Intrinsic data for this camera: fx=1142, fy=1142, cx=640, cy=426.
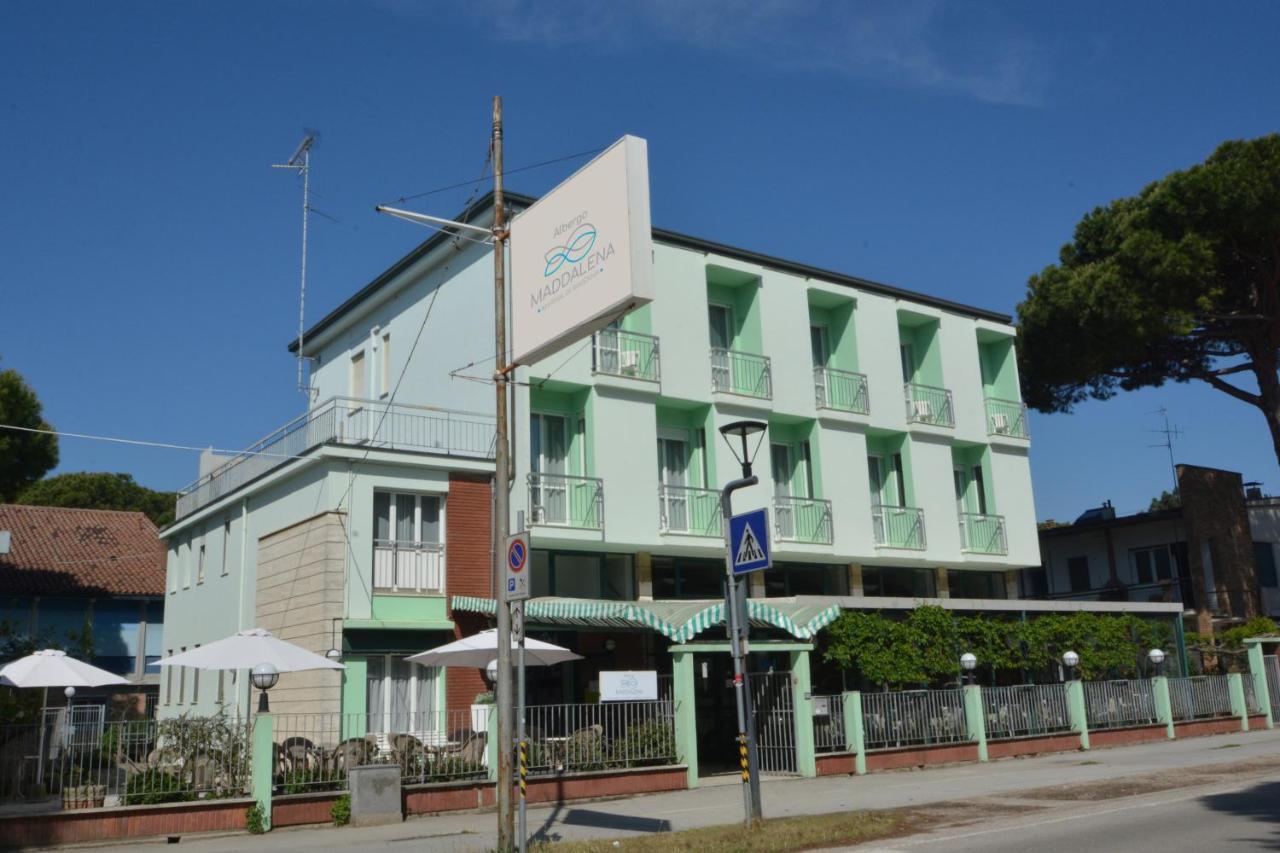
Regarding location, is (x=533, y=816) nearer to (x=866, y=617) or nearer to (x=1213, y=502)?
(x=866, y=617)

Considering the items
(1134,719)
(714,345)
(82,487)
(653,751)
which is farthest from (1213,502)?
(82,487)

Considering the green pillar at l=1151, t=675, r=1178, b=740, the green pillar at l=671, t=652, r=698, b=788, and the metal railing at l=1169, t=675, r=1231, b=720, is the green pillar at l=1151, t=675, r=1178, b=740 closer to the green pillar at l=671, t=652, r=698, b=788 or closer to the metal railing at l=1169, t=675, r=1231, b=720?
the metal railing at l=1169, t=675, r=1231, b=720

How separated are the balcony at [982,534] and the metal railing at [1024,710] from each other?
6.14 metres

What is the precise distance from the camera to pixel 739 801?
16.5 meters

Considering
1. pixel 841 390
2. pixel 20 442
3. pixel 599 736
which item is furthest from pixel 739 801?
pixel 20 442

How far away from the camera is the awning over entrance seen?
2036 cm

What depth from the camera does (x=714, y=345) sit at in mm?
27234

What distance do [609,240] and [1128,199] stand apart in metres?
26.3

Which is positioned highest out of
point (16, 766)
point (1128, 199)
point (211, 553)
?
point (1128, 199)

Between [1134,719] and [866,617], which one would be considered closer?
[866,617]

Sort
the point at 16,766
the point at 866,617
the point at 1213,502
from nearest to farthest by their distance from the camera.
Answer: the point at 16,766
the point at 866,617
the point at 1213,502

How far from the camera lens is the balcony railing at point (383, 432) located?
73.9ft

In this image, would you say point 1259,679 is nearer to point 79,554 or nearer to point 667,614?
point 667,614

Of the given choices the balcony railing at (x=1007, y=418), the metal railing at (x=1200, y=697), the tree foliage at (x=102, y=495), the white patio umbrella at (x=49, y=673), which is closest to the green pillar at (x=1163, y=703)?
the metal railing at (x=1200, y=697)
